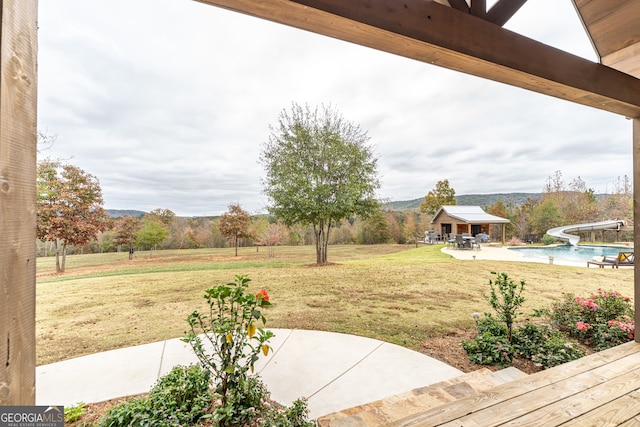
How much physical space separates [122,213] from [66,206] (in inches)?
53.4

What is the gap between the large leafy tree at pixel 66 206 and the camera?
405 centimetres

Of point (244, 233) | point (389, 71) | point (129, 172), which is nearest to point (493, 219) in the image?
point (389, 71)

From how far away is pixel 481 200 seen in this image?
12.8 metres

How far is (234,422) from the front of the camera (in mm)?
1305

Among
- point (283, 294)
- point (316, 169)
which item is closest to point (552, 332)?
point (283, 294)

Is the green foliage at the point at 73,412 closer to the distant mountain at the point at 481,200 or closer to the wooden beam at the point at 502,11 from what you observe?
the wooden beam at the point at 502,11

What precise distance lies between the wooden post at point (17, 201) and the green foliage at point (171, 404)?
93 centimetres

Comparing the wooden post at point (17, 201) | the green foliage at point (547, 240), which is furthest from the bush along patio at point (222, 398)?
the green foliage at point (547, 240)

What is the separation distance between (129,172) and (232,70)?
3576 millimetres

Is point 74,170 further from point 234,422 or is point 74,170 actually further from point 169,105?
point 234,422

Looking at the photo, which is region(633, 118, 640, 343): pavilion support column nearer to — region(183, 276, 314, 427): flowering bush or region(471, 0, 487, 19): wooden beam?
region(471, 0, 487, 19): wooden beam

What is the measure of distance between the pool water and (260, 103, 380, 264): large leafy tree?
623cm

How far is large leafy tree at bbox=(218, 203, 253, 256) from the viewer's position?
7625 millimetres

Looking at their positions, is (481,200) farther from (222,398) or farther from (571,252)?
(222,398)
